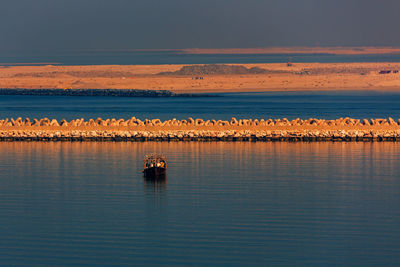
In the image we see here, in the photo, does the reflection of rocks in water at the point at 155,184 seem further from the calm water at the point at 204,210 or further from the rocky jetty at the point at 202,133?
the rocky jetty at the point at 202,133

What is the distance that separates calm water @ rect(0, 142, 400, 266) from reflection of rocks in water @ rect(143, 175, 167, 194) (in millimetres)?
39

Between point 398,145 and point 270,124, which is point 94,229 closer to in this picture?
point 398,145

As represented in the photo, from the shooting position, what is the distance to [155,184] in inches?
1030

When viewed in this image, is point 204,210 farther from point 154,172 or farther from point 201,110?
point 201,110

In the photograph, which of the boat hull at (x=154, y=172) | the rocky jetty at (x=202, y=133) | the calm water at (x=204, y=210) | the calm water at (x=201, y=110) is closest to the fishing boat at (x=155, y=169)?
the boat hull at (x=154, y=172)

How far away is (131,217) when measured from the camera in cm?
2061

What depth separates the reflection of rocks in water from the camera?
24.9 metres

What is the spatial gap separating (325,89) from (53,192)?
16380cm

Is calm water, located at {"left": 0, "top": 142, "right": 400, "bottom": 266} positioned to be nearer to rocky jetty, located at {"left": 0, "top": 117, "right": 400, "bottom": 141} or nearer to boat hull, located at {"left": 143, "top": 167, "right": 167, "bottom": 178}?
boat hull, located at {"left": 143, "top": 167, "right": 167, "bottom": 178}

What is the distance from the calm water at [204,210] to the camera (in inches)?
Result: 675

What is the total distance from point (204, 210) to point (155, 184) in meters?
4.96

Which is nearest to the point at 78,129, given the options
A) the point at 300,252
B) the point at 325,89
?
the point at 300,252

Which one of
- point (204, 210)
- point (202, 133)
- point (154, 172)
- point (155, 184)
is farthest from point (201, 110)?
point (204, 210)

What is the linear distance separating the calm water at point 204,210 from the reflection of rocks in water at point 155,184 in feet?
0.13
